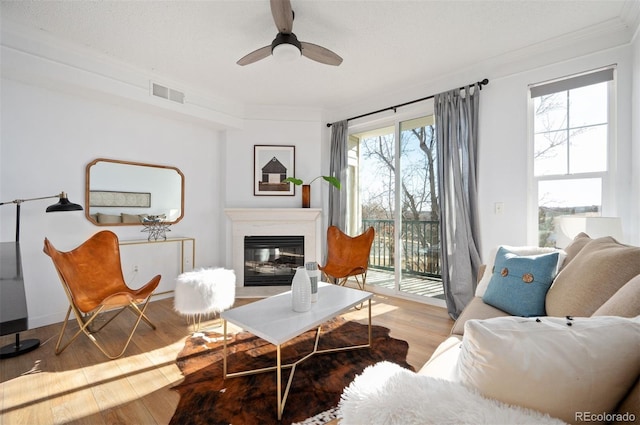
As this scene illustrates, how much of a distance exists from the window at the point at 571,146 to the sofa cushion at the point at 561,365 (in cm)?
245

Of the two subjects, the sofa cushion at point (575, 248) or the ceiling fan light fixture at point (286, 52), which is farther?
the ceiling fan light fixture at point (286, 52)

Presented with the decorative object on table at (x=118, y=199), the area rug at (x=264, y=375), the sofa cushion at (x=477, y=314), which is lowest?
the area rug at (x=264, y=375)

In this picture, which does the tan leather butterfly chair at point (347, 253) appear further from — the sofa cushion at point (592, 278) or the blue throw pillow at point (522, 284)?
the sofa cushion at point (592, 278)

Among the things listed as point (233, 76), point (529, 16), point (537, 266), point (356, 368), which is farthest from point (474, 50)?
point (356, 368)

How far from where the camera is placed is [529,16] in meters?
2.32

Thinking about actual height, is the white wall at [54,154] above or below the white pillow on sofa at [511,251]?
above

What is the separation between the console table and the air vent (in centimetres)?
200

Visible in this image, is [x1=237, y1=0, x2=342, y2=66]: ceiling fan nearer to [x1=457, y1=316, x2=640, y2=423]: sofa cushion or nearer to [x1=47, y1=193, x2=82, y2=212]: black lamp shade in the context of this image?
[x1=47, y1=193, x2=82, y2=212]: black lamp shade

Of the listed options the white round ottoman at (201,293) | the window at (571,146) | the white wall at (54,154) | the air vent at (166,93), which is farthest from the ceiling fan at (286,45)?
the window at (571,146)

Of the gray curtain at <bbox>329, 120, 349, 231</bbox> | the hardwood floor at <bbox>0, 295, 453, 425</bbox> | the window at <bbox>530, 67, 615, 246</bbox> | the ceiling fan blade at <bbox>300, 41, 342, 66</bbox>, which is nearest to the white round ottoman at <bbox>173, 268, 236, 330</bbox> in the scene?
the hardwood floor at <bbox>0, 295, 453, 425</bbox>

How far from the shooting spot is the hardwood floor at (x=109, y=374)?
158cm

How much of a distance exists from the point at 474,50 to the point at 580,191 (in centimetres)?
164

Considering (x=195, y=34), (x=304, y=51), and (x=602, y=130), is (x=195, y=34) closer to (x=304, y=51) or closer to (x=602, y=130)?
(x=304, y=51)

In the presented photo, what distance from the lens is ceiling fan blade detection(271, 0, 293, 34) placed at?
6.18ft
